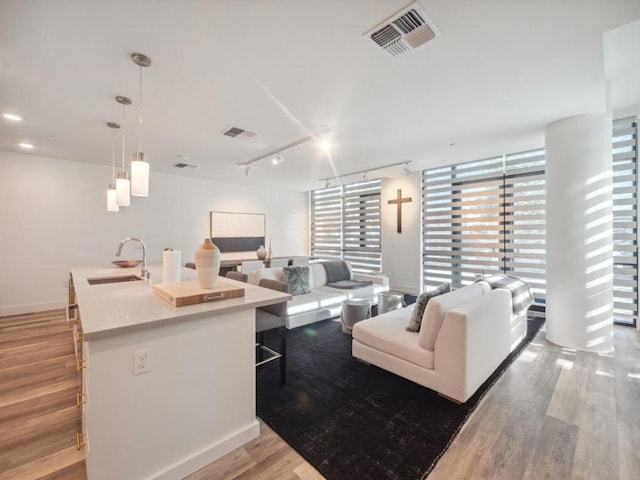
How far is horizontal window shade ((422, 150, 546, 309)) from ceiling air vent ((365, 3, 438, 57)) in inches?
151

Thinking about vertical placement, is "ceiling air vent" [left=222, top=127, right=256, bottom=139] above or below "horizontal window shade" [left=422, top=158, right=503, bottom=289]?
above

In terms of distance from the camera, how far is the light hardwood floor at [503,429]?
159cm

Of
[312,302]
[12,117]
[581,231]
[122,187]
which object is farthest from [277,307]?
[12,117]

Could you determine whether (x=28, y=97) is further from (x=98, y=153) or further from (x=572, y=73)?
(x=572, y=73)

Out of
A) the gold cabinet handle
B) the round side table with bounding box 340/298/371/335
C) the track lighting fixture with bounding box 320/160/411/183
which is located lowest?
the gold cabinet handle

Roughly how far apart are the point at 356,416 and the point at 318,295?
7.37ft

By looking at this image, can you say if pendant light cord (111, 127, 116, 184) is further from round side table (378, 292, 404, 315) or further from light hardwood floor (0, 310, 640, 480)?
round side table (378, 292, 404, 315)

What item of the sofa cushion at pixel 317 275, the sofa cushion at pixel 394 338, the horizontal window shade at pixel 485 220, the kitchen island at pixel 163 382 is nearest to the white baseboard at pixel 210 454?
the kitchen island at pixel 163 382

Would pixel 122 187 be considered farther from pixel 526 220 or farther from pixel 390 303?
pixel 526 220

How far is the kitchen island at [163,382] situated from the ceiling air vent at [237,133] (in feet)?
7.70

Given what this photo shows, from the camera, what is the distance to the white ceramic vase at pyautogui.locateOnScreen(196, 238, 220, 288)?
180cm

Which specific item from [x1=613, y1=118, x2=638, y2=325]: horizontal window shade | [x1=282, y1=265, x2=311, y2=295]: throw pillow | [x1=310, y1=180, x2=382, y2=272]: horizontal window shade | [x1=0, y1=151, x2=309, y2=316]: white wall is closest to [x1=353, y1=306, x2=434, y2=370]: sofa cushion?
[x1=282, y1=265, x2=311, y2=295]: throw pillow

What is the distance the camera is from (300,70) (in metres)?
2.20

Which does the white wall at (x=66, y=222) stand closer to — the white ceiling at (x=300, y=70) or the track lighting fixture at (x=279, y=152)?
the white ceiling at (x=300, y=70)
